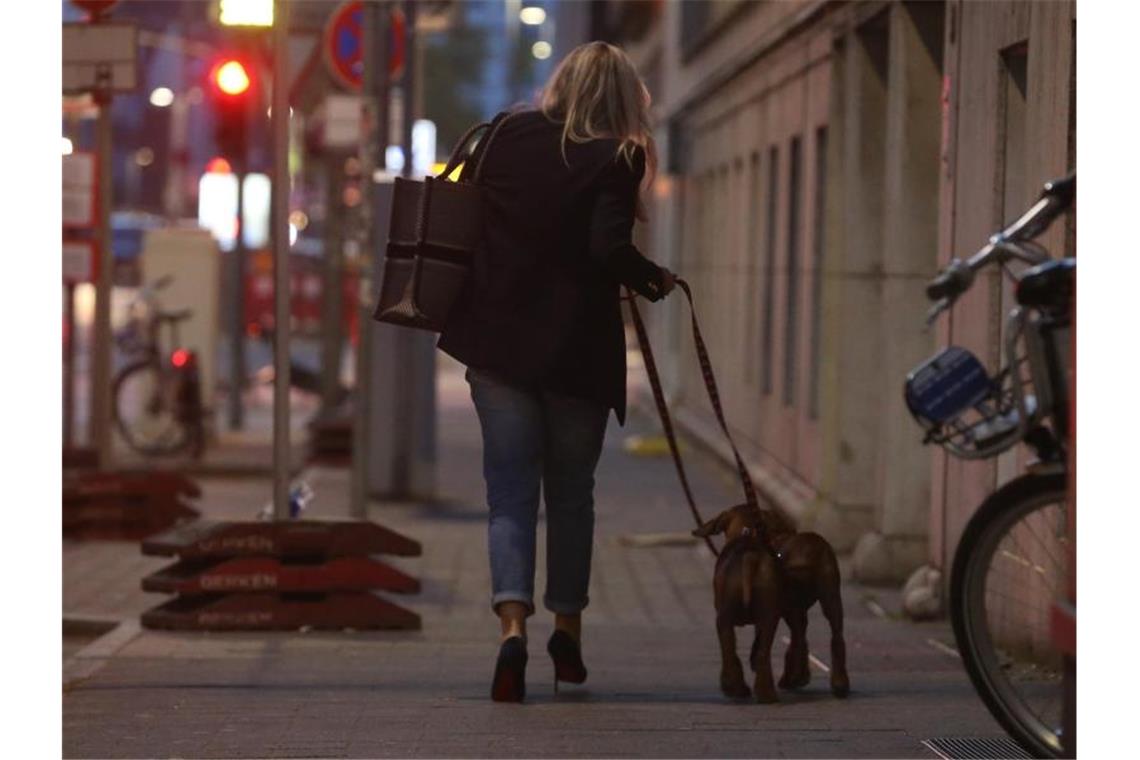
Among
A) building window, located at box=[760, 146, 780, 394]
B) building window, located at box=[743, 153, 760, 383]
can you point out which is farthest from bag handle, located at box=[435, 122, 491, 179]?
building window, located at box=[743, 153, 760, 383]

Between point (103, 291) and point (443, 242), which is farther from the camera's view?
point (103, 291)

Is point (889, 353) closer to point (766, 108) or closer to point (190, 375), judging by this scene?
point (766, 108)

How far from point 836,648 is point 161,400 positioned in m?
14.8

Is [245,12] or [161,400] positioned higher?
[245,12]

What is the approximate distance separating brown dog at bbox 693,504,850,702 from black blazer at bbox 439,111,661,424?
0.52 m

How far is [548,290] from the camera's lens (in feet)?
24.8

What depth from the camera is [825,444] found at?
14.2 meters

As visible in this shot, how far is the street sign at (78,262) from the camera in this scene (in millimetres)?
15617

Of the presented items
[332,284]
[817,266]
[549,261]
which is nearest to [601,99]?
[549,261]

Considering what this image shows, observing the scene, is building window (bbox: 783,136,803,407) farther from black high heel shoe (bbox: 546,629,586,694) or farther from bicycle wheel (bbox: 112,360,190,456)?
black high heel shoe (bbox: 546,629,586,694)

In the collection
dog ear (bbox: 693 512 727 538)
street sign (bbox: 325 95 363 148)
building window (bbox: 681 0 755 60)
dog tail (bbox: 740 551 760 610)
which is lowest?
dog tail (bbox: 740 551 760 610)

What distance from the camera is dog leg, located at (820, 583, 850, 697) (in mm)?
7535

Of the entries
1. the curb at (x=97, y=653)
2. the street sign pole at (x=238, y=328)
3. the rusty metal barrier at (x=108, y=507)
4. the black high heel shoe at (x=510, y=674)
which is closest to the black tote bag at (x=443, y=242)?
the black high heel shoe at (x=510, y=674)

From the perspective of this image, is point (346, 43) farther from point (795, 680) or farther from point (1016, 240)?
point (1016, 240)
